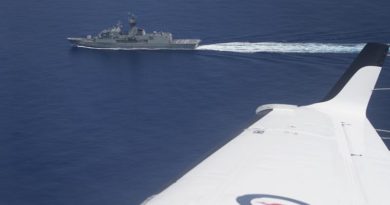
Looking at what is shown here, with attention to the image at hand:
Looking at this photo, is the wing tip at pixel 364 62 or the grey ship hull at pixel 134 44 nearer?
the wing tip at pixel 364 62

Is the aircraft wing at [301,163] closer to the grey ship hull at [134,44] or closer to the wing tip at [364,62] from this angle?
the wing tip at [364,62]

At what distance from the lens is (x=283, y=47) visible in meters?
106

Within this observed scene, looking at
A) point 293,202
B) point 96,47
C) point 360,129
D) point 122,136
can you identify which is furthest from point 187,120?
point 293,202

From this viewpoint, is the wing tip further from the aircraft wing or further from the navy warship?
the navy warship

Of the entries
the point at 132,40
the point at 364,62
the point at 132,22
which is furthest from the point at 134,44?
the point at 364,62

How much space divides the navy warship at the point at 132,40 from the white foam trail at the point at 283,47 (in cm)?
557

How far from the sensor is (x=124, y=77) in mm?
102562

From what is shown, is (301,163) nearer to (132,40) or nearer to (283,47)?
(283,47)

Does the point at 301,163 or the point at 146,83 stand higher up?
the point at 301,163

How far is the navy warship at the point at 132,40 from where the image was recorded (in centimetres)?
11086

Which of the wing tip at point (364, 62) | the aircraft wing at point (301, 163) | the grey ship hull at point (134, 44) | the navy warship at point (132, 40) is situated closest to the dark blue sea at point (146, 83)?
the grey ship hull at point (134, 44)

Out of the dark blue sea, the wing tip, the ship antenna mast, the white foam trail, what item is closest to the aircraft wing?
the wing tip

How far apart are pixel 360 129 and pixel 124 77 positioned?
71697 millimetres

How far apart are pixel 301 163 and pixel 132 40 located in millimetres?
90899
